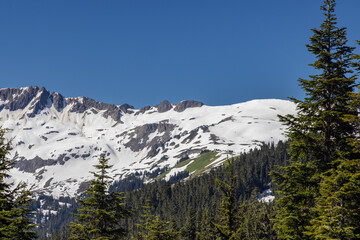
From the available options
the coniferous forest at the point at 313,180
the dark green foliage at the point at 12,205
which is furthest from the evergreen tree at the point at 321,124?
the dark green foliage at the point at 12,205

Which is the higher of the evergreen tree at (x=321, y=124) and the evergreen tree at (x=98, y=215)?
the evergreen tree at (x=321, y=124)

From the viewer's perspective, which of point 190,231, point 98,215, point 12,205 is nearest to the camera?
point 12,205

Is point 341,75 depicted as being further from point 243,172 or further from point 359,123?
point 243,172

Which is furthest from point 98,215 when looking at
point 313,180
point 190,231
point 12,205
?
point 190,231

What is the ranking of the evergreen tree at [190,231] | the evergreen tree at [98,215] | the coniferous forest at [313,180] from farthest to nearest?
the evergreen tree at [190,231], the evergreen tree at [98,215], the coniferous forest at [313,180]

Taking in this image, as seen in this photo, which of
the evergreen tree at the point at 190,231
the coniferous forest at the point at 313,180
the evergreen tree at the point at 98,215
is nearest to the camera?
the coniferous forest at the point at 313,180

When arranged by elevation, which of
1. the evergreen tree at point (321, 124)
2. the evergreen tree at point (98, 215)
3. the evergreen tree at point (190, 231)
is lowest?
the evergreen tree at point (190, 231)

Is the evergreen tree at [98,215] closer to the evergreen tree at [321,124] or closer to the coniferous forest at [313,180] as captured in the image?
the coniferous forest at [313,180]

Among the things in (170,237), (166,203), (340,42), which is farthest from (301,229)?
(166,203)

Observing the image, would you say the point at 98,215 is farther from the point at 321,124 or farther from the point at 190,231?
the point at 190,231

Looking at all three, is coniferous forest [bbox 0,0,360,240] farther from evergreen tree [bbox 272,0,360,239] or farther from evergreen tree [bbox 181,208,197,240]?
evergreen tree [bbox 181,208,197,240]

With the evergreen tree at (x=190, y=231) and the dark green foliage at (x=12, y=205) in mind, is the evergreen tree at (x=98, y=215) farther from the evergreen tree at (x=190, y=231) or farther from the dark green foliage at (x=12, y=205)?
the evergreen tree at (x=190, y=231)

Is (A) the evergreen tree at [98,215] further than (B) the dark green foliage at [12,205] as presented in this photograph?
Yes

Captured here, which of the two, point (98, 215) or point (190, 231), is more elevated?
point (98, 215)
